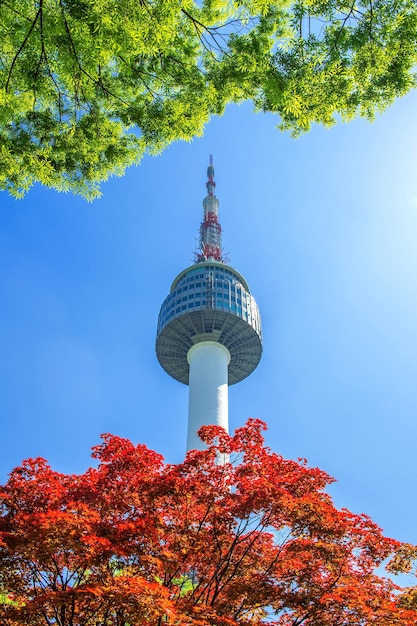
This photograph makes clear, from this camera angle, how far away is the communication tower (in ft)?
168

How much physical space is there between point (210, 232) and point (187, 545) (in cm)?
5591

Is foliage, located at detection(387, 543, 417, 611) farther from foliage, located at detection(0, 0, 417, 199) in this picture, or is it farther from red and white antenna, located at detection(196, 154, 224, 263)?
red and white antenna, located at detection(196, 154, 224, 263)

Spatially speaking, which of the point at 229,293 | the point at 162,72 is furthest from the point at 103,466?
the point at 229,293

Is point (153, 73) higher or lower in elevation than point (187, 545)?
higher

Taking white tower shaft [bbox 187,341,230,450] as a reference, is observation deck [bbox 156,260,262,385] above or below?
above

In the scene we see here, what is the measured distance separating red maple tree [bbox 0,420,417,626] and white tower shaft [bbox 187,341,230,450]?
3385cm

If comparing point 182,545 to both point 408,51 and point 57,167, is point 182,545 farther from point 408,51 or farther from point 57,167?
point 408,51

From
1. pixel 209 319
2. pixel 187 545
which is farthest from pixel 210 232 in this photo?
pixel 187 545

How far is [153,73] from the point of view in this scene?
29.7ft

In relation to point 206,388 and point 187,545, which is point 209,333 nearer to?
point 206,388

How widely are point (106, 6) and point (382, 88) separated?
4793 mm

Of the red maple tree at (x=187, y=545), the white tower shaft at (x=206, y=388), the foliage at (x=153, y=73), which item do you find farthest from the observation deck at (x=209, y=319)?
the foliage at (x=153, y=73)

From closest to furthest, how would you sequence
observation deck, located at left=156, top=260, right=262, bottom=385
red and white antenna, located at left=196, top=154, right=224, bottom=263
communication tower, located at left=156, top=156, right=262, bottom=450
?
1. communication tower, located at left=156, top=156, right=262, bottom=450
2. observation deck, located at left=156, top=260, right=262, bottom=385
3. red and white antenna, located at left=196, top=154, right=224, bottom=263

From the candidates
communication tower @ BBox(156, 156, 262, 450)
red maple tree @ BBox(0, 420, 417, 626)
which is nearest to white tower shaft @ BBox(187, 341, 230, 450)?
communication tower @ BBox(156, 156, 262, 450)
